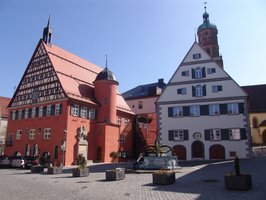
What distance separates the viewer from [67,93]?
3441cm

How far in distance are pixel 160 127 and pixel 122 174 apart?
18.4 m

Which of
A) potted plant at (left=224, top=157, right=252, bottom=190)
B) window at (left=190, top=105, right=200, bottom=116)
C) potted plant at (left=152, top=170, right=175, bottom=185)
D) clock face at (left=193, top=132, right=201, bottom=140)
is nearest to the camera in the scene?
potted plant at (left=224, top=157, right=252, bottom=190)

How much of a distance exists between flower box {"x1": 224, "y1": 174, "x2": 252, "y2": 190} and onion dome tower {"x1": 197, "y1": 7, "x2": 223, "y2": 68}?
184 ft

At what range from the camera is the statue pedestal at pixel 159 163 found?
20.7m

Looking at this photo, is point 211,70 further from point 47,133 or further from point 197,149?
point 47,133

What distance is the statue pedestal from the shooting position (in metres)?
20.7

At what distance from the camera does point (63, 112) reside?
110 feet

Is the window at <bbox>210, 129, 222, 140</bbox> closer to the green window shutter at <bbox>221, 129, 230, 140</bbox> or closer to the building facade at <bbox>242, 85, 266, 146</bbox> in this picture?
the green window shutter at <bbox>221, 129, 230, 140</bbox>

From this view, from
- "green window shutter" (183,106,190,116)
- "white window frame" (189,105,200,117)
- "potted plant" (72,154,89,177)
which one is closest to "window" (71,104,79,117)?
"green window shutter" (183,106,190,116)

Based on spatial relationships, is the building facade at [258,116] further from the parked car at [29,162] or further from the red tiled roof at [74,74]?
the parked car at [29,162]

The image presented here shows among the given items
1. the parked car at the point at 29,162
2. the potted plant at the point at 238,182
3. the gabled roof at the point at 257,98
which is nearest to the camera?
the potted plant at the point at 238,182

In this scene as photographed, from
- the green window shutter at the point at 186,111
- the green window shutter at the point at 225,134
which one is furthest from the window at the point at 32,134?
the green window shutter at the point at 225,134

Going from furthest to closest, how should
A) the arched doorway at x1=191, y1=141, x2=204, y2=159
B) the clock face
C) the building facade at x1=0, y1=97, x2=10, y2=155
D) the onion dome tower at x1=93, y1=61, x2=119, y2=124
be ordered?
the building facade at x1=0, y1=97, x2=10, y2=155 < the onion dome tower at x1=93, y1=61, x2=119, y2=124 < the clock face < the arched doorway at x1=191, y1=141, x2=204, y2=159

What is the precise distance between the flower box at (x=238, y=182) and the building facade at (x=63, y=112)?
22878 millimetres
